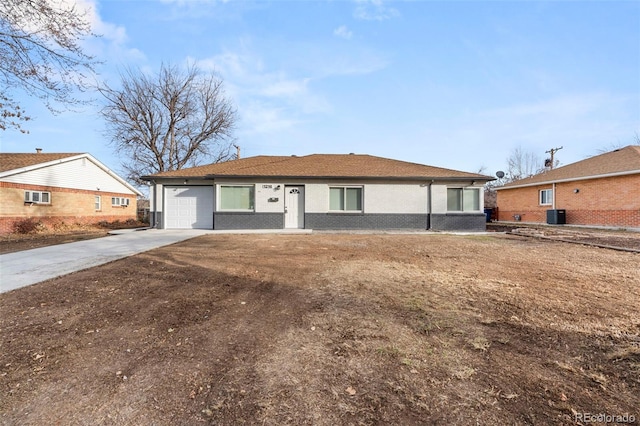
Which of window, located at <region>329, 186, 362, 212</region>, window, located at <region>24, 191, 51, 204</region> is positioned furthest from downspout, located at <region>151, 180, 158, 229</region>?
window, located at <region>329, 186, 362, 212</region>

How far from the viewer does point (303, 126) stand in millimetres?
20062

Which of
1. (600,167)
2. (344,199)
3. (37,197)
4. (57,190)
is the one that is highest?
(600,167)

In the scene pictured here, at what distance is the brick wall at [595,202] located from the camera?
14.3m

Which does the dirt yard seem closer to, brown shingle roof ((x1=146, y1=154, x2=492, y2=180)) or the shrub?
brown shingle roof ((x1=146, y1=154, x2=492, y2=180))

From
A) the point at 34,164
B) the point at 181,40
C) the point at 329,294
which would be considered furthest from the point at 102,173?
the point at 329,294

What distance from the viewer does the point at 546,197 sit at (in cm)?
1936

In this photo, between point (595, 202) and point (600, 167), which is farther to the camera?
point (600, 167)

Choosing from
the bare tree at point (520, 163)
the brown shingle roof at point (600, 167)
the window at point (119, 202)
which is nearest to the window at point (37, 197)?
the window at point (119, 202)

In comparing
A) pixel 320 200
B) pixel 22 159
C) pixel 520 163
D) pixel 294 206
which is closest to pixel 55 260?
pixel 294 206

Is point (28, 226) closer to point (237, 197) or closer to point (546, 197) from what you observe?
point (237, 197)

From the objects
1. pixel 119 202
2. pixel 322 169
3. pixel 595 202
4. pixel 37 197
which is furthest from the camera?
pixel 119 202

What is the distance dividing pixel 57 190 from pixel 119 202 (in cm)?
540

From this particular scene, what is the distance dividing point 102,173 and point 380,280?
2356cm

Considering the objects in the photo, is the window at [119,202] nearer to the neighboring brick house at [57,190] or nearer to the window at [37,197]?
the neighboring brick house at [57,190]
